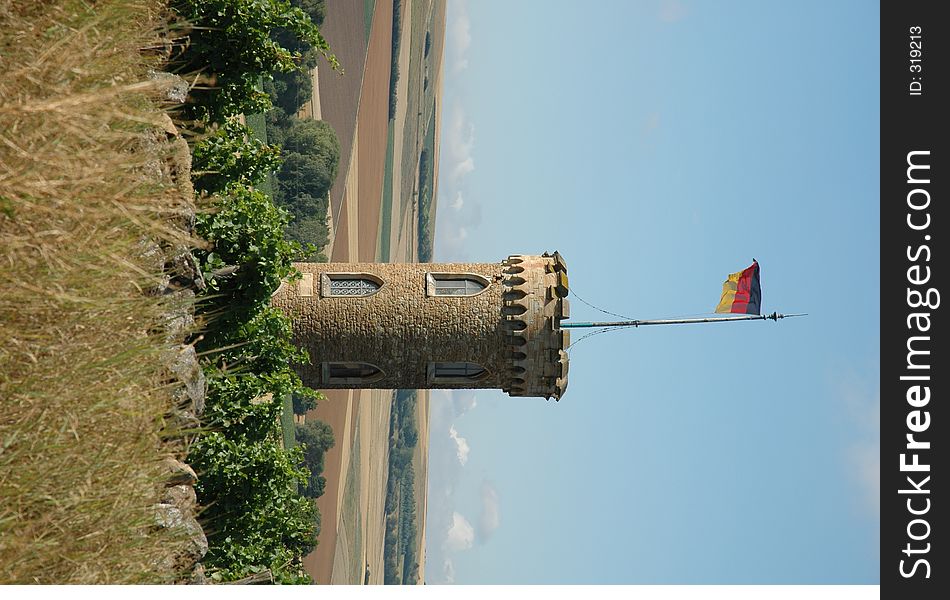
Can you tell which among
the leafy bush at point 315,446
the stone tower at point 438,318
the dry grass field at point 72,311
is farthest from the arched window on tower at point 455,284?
the leafy bush at point 315,446

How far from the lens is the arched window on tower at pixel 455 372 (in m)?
21.0

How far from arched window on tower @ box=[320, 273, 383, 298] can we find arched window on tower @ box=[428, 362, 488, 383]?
7.93ft

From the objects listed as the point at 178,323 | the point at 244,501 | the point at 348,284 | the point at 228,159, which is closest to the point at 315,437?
the point at 348,284

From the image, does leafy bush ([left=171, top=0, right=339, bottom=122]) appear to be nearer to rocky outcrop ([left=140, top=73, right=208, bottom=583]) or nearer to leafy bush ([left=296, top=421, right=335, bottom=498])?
rocky outcrop ([left=140, top=73, right=208, bottom=583])

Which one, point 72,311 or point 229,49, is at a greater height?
point 229,49

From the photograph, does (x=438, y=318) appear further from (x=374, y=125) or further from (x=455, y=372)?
(x=374, y=125)

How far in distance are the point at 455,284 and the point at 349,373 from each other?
11.5 feet

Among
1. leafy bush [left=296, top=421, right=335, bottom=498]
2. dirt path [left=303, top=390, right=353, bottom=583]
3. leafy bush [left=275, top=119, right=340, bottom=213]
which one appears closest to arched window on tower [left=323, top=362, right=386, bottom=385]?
leafy bush [left=275, top=119, right=340, bottom=213]

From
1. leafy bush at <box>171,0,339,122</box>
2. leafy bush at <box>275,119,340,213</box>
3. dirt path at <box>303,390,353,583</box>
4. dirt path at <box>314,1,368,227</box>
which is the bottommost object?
dirt path at <box>303,390,353,583</box>

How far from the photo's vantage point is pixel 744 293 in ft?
77.2

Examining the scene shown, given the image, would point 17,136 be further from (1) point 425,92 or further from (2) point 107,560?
(1) point 425,92

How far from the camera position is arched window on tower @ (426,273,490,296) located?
2064 cm
